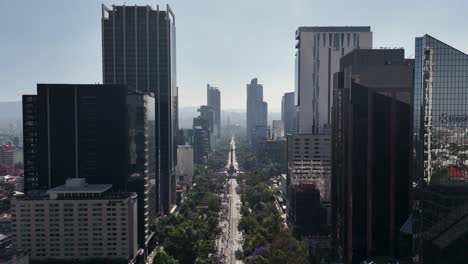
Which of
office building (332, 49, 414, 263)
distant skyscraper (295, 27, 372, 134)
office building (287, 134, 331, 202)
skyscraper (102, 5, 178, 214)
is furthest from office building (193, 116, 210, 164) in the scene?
office building (332, 49, 414, 263)

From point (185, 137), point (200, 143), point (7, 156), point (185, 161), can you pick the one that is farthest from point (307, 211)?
point (7, 156)

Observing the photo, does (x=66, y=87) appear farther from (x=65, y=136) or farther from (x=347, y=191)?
(x=347, y=191)

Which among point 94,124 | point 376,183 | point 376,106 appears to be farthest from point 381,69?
point 94,124

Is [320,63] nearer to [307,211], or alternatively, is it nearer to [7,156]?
[307,211]

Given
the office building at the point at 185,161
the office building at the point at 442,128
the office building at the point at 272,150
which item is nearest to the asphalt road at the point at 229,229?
the office building at the point at 185,161

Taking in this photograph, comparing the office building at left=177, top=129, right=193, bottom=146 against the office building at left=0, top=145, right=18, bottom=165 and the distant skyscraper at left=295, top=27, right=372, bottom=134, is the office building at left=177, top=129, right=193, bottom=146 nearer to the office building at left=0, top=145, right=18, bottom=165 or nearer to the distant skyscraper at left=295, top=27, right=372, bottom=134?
the office building at left=0, top=145, right=18, bottom=165
